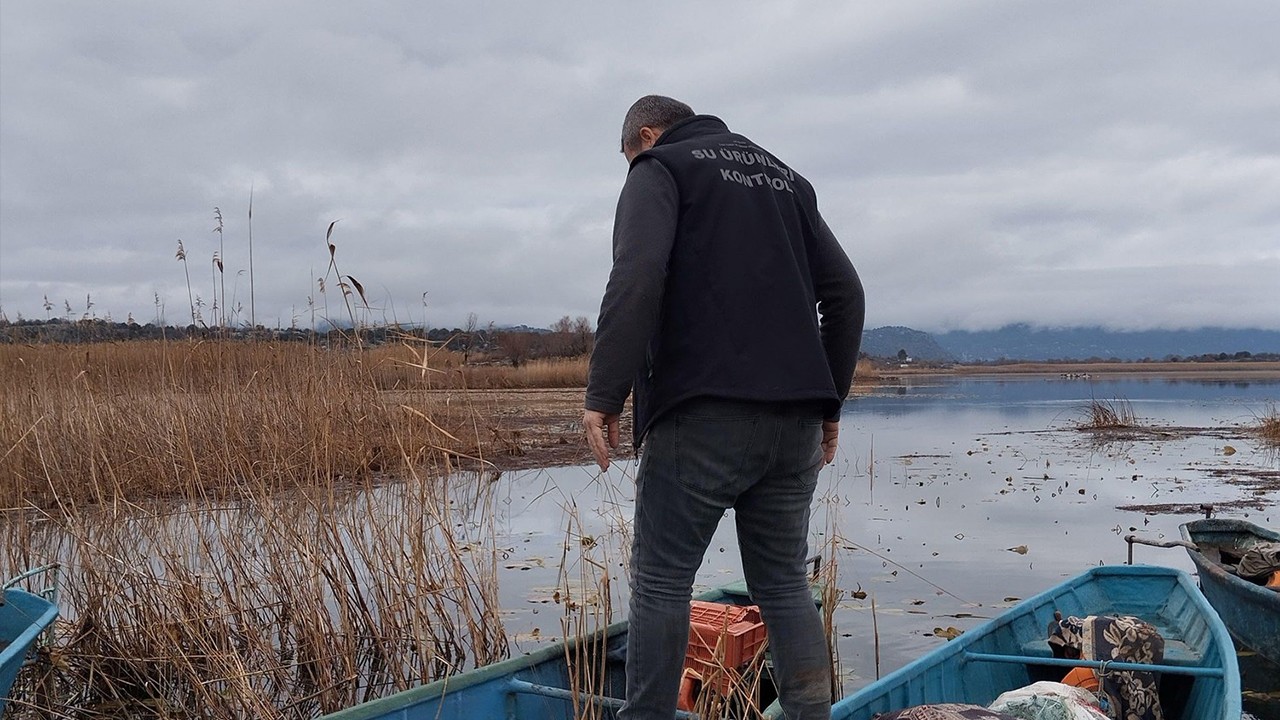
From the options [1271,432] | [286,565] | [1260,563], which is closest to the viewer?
[286,565]

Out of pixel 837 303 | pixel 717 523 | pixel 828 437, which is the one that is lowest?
pixel 717 523

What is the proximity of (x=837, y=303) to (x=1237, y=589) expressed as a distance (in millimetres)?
3732

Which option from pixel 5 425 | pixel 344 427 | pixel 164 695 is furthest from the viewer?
pixel 5 425

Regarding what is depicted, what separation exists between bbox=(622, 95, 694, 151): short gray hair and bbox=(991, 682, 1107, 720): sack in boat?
2102 mm

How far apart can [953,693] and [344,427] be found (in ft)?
9.61

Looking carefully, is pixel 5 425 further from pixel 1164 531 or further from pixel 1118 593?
pixel 1164 531

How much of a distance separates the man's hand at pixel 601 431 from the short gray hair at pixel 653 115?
2.65 feet

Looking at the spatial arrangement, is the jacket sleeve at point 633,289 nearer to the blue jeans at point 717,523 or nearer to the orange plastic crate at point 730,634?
the blue jeans at point 717,523

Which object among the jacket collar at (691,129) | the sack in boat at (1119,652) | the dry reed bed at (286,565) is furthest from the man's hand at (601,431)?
the sack in boat at (1119,652)

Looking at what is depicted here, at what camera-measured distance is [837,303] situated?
2.75 meters

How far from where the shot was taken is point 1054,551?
809 cm

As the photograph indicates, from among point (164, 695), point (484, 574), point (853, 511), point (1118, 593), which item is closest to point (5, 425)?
point (164, 695)

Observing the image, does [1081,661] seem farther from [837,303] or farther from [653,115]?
[653,115]

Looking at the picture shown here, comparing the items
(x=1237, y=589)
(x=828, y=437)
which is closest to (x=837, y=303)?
(x=828, y=437)
